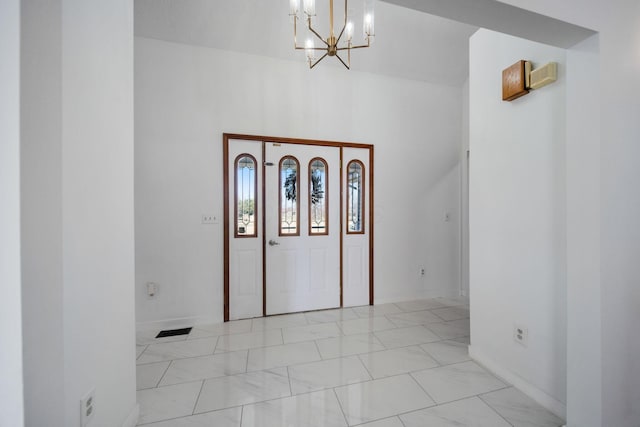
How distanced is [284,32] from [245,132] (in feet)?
3.84

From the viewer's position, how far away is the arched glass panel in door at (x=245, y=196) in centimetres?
285

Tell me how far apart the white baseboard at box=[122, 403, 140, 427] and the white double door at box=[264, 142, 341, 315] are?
5.13ft

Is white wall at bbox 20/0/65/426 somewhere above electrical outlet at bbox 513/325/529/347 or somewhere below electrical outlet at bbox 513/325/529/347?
above

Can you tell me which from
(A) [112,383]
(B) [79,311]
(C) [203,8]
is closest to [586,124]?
(B) [79,311]

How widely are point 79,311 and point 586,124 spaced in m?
2.39

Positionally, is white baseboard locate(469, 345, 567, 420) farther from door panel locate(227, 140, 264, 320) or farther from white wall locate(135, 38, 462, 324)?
door panel locate(227, 140, 264, 320)

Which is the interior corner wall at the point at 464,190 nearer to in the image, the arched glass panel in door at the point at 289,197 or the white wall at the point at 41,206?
the arched glass panel in door at the point at 289,197

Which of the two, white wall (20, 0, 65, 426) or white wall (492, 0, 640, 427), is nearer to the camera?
white wall (20, 0, 65, 426)

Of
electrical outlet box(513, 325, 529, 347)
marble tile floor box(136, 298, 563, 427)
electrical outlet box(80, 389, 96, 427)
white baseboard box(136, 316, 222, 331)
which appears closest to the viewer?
electrical outlet box(80, 389, 96, 427)

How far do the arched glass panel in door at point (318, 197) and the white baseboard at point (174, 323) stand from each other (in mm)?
1544

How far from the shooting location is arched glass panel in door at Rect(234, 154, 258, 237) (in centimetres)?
285

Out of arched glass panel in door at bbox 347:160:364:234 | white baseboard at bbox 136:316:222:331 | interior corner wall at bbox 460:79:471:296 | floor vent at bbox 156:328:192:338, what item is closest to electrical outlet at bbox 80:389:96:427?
floor vent at bbox 156:328:192:338

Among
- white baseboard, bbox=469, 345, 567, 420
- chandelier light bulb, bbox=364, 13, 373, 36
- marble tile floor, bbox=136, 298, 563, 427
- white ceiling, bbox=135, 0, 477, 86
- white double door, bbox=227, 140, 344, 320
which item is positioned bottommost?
marble tile floor, bbox=136, 298, 563, 427

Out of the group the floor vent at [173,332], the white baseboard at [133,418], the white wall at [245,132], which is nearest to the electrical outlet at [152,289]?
the white wall at [245,132]
